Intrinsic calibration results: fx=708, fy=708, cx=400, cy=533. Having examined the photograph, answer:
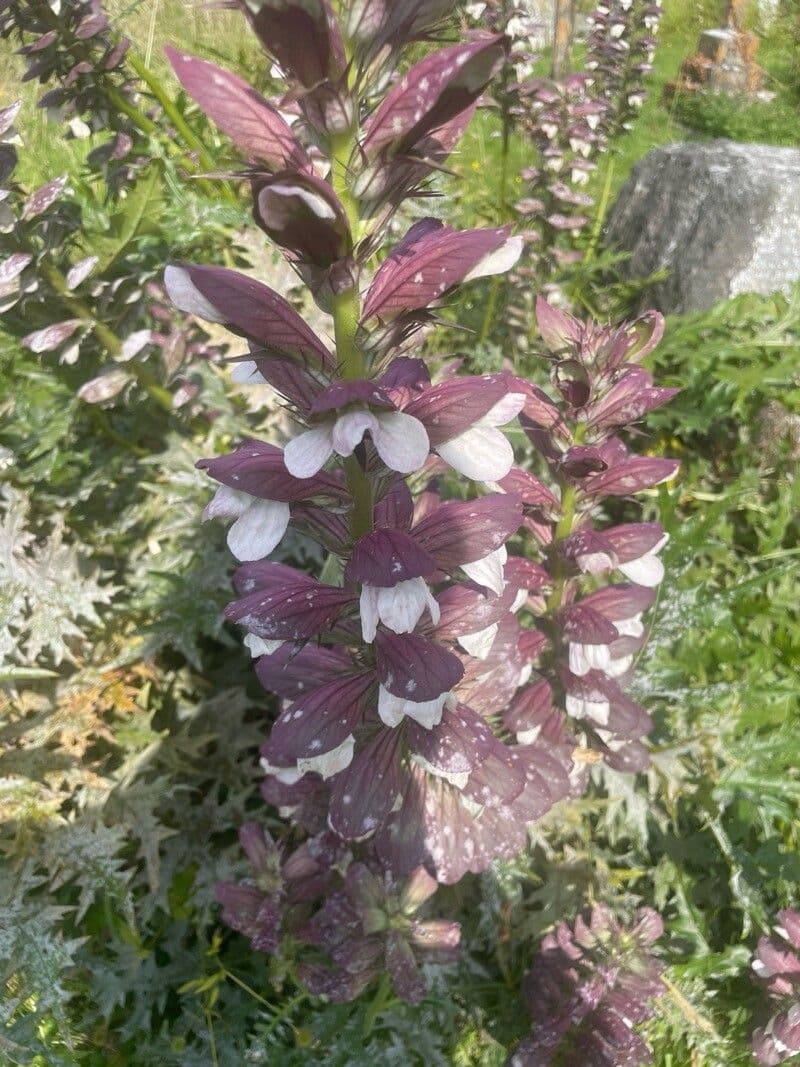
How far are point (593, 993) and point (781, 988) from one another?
0.51 metres

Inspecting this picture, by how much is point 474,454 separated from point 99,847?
1.66 meters

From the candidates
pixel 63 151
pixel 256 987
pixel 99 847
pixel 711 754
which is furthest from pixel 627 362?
pixel 63 151

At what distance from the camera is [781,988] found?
70.0 inches

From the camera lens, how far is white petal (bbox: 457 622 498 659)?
4.05ft

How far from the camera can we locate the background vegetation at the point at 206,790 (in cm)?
192

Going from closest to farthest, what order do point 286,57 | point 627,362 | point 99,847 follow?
point 286,57
point 627,362
point 99,847

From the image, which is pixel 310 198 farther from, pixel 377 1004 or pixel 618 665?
pixel 377 1004

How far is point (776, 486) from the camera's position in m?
3.15

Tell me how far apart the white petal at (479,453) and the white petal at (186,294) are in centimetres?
A: 35

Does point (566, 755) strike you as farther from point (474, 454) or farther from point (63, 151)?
point (63, 151)

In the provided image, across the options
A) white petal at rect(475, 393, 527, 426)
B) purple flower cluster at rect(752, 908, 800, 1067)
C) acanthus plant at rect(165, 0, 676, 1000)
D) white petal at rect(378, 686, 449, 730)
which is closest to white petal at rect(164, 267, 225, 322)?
acanthus plant at rect(165, 0, 676, 1000)

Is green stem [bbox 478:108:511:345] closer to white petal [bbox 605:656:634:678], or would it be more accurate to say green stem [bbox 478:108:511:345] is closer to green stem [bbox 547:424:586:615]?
green stem [bbox 547:424:586:615]

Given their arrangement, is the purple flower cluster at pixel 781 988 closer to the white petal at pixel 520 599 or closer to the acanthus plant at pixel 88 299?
the white petal at pixel 520 599

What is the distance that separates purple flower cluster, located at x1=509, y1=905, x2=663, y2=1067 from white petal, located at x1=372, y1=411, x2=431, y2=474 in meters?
1.52
